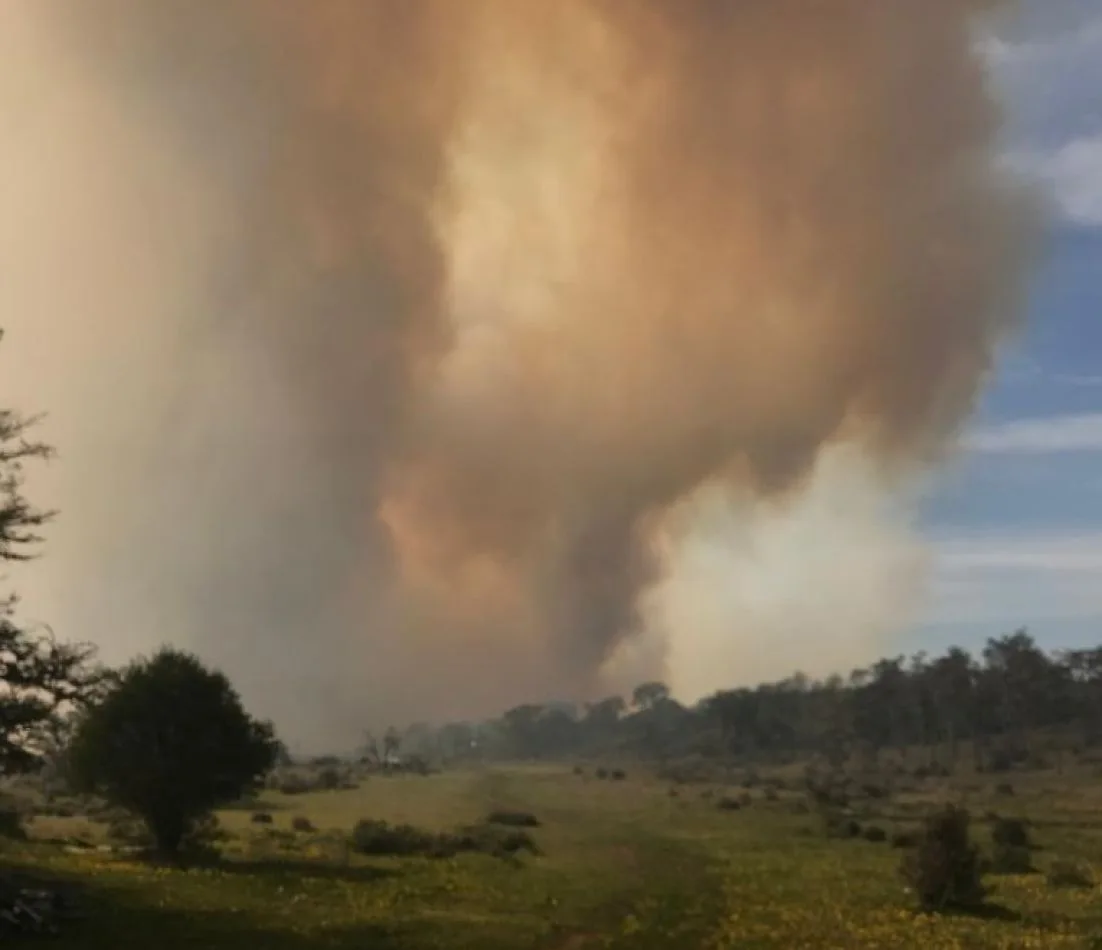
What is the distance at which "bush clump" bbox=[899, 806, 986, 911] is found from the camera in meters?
39.9

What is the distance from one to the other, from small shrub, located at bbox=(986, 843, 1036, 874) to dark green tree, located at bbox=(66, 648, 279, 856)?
1494 inches

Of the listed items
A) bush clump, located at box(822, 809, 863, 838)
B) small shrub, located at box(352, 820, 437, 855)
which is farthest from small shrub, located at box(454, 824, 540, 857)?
bush clump, located at box(822, 809, 863, 838)

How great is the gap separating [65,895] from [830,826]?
55.1 metres

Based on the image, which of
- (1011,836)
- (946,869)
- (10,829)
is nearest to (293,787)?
(10,829)

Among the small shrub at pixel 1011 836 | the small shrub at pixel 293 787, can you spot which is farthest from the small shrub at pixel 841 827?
the small shrub at pixel 293 787

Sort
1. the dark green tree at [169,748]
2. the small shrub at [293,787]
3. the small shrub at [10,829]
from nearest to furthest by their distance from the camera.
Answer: the small shrub at [10,829], the dark green tree at [169,748], the small shrub at [293,787]

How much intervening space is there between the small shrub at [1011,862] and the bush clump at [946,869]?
13079 mm

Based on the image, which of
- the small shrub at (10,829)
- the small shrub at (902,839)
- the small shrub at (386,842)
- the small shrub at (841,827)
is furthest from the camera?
the small shrub at (841,827)

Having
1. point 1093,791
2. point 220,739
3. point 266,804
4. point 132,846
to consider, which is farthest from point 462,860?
point 1093,791

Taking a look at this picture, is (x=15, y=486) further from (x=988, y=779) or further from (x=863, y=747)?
(x=863, y=747)

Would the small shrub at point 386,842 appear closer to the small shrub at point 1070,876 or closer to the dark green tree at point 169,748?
the dark green tree at point 169,748

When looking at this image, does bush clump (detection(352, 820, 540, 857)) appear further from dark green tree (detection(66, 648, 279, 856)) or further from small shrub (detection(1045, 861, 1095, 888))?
small shrub (detection(1045, 861, 1095, 888))

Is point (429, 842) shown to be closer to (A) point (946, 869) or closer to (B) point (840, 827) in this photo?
(B) point (840, 827)

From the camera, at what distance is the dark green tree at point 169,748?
51.5 m
